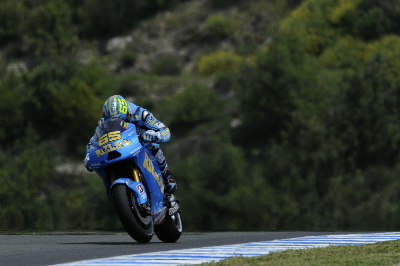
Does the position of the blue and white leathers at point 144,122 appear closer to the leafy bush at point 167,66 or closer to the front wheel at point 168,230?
the front wheel at point 168,230

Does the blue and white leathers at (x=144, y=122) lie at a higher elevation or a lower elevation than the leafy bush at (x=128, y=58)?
lower

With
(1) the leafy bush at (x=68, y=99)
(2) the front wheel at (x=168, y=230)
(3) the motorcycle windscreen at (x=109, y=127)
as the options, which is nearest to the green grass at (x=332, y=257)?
(2) the front wheel at (x=168, y=230)

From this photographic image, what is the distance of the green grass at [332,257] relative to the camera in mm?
6477

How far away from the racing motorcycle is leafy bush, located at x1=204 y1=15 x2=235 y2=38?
130 feet

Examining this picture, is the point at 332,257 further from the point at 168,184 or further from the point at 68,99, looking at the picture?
the point at 68,99

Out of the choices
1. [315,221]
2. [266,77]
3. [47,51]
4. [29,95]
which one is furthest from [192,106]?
[47,51]

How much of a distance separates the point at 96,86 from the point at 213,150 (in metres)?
17.1

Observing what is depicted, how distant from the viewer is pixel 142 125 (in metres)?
9.45

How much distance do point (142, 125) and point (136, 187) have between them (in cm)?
115

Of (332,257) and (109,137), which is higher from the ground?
(109,137)

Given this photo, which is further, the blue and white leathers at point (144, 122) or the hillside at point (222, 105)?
the hillside at point (222, 105)

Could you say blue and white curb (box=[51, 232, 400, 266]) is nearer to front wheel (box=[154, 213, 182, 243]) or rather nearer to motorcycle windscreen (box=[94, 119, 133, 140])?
front wheel (box=[154, 213, 182, 243])

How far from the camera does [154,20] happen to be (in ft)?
178

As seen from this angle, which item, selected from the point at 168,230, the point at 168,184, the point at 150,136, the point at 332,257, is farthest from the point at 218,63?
the point at 332,257
